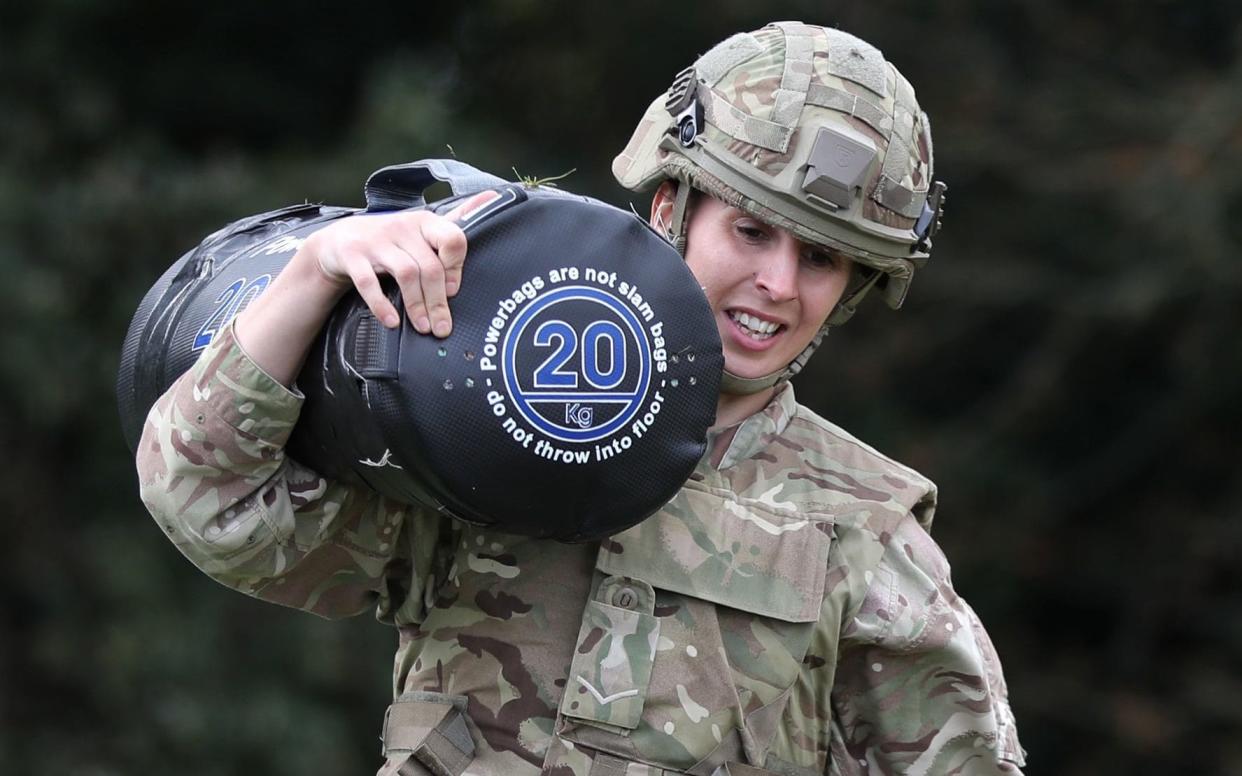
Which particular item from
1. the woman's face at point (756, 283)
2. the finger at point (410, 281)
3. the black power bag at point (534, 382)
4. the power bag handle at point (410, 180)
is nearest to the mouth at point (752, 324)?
the woman's face at point (756, 283)

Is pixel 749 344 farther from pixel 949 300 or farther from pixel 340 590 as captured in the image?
pixel 949 300

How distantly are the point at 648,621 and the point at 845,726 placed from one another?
19.7 inches

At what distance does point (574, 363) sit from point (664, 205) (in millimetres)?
857

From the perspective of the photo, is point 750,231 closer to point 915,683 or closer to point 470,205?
point 470,205

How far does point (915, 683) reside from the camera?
3.34 metres

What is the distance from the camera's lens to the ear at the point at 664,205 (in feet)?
11.3

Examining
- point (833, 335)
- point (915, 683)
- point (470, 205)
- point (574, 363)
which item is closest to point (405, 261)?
point (470, 205)

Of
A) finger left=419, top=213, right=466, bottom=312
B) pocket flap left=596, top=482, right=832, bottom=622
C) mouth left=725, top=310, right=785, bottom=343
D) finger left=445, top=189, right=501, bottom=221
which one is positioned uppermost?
finger left=445, top=189, right=501, bottom=221

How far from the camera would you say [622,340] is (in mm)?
2721

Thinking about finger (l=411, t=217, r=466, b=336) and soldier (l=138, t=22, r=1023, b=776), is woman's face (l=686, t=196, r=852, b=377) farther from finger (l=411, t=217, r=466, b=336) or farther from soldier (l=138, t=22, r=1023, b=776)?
finger (l=411, t=217, r=466, b=336)

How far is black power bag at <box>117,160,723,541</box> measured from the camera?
2639 mm

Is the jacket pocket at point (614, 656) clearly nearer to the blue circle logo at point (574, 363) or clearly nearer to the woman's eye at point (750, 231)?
the blue circle logo at point (574, 363)

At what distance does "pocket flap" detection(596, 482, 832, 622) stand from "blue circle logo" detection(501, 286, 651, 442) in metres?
0.47

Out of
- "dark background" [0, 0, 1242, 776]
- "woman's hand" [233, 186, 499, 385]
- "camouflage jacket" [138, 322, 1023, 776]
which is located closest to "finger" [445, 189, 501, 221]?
"woman's hand" [233, 186, 499, 385]
